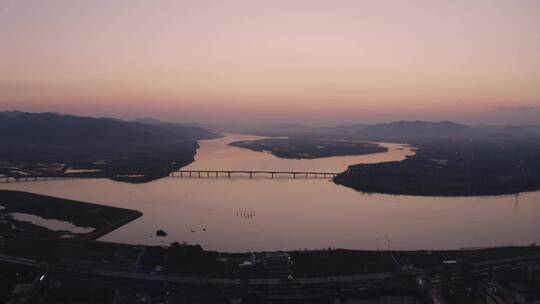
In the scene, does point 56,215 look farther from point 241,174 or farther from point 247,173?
point 247,173

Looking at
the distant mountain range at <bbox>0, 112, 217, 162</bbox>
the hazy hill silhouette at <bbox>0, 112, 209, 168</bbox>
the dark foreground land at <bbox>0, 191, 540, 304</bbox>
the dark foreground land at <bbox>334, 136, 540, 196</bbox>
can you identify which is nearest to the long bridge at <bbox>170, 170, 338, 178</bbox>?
the dark foreground land at <bbox>334, 136, 540, 196</bbox>

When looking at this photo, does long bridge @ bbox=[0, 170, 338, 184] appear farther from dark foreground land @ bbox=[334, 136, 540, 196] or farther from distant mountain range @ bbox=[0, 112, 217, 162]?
distant mountain range @ bbox=[0, 112, 217, 162]

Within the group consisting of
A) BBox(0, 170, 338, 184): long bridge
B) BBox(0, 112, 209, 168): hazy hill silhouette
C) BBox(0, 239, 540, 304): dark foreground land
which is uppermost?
BBox(0, 112, 209, 168): hazy hill silhouette

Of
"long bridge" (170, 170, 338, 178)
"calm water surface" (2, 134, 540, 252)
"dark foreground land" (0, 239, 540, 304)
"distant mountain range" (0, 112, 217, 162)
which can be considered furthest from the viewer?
"distant mountain range" (0, 112, 217, 162)

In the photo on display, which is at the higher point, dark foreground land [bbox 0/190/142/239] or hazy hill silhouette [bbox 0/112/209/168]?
hazy hill silhouette [bbox 0/112/209/168]

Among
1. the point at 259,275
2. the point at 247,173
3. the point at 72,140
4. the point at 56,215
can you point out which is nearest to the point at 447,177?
the point at 247,173

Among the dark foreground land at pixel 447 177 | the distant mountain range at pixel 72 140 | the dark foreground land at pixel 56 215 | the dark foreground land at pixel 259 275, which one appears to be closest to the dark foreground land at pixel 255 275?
the dark foreground land at pixel 259 275

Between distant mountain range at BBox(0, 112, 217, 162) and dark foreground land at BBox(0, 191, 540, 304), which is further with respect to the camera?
distant mountain range at BBox(0, 112, 217, 162)

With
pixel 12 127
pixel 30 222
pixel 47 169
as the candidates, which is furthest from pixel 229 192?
pixel 12 127

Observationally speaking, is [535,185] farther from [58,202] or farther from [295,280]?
[58,202]
